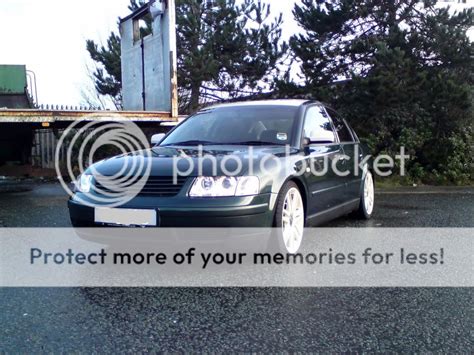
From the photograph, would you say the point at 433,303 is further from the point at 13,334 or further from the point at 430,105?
the point at 430,105

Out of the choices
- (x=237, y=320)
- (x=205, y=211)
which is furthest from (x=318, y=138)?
(x=237, y=320)

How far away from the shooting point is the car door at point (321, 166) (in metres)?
4.68

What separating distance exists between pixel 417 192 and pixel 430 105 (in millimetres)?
2645

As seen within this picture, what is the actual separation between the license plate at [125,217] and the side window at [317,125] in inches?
73.9

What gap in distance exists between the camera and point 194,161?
13.1 ft

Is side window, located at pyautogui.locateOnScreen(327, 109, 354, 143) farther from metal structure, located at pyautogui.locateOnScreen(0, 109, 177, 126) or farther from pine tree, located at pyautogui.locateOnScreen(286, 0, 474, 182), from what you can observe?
pine tree, located at pyautogui.locateOnScreen(286, 0, 474, 182)

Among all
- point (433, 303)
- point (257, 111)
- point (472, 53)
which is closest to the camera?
point (433, 303)

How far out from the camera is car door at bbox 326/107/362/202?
5.67 m

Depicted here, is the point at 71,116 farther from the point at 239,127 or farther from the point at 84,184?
the point at 84,184

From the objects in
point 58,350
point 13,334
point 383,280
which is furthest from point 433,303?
point 13,334

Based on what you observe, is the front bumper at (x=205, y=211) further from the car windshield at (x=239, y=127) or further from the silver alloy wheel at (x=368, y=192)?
the silver alloy wheel at (x=368, y=192)

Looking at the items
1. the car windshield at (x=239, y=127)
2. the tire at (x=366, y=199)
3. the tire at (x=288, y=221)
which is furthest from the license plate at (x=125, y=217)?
the tire at (x=366, y=199)

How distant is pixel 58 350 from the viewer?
98.3 inches

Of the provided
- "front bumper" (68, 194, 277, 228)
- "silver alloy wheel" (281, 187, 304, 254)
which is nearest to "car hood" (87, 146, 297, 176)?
"front bumper" (68, 194, 277, 228)
